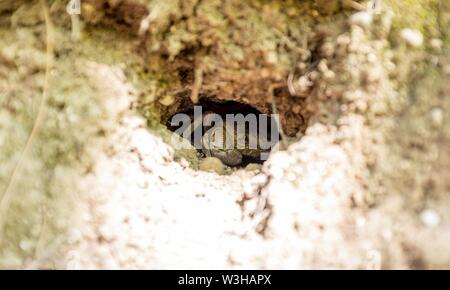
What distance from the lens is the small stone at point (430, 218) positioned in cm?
96

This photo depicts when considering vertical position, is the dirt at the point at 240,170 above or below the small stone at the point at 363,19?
below

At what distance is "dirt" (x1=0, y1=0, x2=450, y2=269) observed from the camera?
1.00 metres

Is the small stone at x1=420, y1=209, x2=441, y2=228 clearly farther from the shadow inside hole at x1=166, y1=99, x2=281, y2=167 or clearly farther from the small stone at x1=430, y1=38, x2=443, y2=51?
the shadow inside hole at x1=166, y1=99, x2=281, y2=167

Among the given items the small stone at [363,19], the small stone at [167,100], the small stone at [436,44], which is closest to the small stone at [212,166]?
the small stone at [167,100]

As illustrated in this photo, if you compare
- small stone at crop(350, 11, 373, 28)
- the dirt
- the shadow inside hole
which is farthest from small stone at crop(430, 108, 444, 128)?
the shadow inside hole

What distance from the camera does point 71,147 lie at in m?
1.09

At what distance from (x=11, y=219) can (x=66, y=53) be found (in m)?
0.48

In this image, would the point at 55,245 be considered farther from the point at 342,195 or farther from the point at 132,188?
the point at 342,195

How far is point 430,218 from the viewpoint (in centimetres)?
96

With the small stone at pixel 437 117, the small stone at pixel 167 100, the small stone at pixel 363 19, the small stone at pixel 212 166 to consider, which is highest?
the small stone at pixel 363 19

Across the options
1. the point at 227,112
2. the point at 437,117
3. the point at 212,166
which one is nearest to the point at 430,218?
the point at 437,117

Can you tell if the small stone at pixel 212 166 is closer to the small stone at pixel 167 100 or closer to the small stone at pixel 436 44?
the small stone at pixel 167 100
